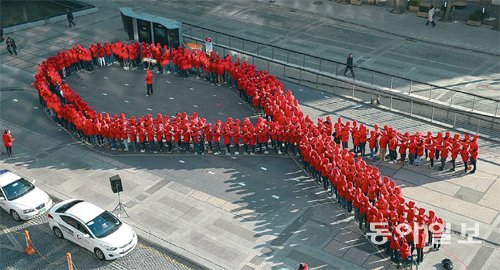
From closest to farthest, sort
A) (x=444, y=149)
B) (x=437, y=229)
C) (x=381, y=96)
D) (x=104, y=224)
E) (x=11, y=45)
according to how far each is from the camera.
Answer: (x=437, y=229) → (x=104, y=224) → (x=444, y=149) → (x=381, y=96) → (x=11, y=45)

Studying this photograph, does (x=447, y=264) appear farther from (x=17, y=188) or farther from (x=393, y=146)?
(x=17, y=188)

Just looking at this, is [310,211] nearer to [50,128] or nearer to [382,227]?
[382,227]

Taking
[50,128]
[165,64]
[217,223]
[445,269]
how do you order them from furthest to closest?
[165,64] < [50,128] < [217,223] < [445,269]

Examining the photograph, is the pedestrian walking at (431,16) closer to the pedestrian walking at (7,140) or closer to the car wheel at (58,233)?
the pedestrian walking at (7,140)

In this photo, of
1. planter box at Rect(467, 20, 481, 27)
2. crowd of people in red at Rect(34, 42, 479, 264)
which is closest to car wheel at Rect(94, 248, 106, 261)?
crowd of people in red at Rect(34, 42, 479, 264)

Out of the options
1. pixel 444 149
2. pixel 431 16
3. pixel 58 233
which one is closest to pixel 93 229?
pixel 58 233

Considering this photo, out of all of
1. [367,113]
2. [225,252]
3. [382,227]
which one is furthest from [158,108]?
[382,227]

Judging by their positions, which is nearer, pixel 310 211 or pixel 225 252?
pixel 225 252
